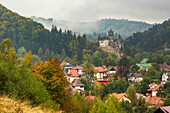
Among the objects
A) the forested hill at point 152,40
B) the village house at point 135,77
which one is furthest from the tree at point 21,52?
the forested hill at point 152,40

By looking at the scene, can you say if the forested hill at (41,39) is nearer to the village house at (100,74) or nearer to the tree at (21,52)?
the tree at (21,52)

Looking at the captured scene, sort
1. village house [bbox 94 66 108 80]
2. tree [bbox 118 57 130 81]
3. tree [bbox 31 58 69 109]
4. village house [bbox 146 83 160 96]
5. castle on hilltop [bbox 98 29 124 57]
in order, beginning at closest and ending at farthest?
tree [bbox 31 58 69 109]
village house [bbox 146 83 160 96]
tree [bbox 118 57 130 81]
village house [bbox 94 66 108 80]
castle on hilltop [bbox 98 29 124 57]

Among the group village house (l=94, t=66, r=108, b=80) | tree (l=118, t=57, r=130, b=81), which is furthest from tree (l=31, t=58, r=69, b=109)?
village house (l=94, t=66, r=108, b=80)

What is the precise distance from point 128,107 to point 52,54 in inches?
3664

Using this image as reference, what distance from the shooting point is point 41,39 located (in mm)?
145375

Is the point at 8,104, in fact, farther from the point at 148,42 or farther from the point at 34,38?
the point at 148,42

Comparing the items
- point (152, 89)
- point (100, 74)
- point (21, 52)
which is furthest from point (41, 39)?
point (152, 89)

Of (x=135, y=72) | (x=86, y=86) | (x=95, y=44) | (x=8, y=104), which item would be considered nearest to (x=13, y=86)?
(x=8, y=104)

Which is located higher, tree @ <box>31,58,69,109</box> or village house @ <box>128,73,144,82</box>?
tree @ <box>31,58,69,109</box>

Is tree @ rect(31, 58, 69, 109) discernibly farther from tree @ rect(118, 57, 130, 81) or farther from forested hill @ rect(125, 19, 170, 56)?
forested hill @ rect(125, 19, 170, 56)

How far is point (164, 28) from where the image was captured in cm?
19288

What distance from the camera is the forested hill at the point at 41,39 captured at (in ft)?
450

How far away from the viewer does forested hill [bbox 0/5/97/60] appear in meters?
137

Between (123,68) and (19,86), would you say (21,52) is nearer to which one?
(123,68)
